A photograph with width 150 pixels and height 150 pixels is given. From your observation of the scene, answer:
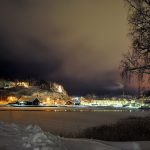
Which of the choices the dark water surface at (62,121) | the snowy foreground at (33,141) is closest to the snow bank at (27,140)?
the snowy foreground at (33,141)

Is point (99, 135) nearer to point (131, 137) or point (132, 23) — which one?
point (131, 137)

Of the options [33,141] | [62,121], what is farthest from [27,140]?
[62,121]

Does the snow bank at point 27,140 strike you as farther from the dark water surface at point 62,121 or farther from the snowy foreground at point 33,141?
the dark water surface at point 62,121

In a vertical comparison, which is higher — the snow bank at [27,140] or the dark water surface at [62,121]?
the snow bank at [27,140]

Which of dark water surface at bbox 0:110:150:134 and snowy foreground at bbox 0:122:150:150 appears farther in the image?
dark water surface at bbox 0:110:150:134

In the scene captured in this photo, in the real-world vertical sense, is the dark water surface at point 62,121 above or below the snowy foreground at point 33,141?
below

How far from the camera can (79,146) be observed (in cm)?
1688

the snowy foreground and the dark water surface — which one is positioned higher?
the snowy foreground

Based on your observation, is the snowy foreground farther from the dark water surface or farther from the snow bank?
the dark water surface

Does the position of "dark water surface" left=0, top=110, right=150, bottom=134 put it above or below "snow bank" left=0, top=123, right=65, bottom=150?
below

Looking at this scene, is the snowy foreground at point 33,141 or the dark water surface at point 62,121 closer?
the snowy foreground at point 33,141

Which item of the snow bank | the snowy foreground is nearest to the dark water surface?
the snowy foreground

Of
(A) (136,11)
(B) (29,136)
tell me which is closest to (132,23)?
(A) (136,11)

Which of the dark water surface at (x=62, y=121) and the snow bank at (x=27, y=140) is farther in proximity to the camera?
the dark water surface at (x=62, y=121)
